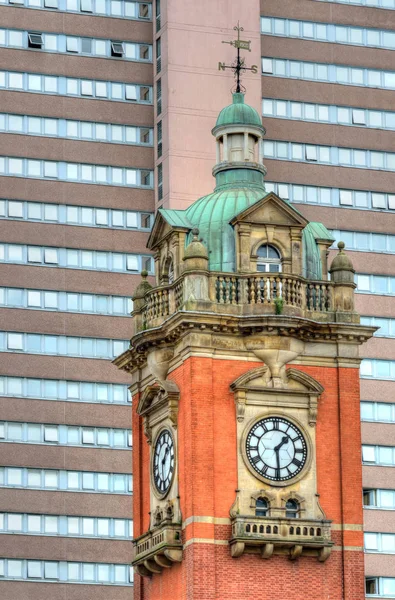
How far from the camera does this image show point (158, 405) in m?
76.2

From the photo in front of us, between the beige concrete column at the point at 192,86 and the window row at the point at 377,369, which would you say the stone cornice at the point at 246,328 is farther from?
the window row at the point at 377,369

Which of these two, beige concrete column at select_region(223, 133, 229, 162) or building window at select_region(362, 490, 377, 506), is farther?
building window at select_region(362, 490, 377, 506)

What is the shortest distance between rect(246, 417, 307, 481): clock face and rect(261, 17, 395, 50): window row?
75.4 metres

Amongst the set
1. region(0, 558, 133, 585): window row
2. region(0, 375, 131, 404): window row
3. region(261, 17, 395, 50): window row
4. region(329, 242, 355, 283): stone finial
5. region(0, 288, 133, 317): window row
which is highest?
region(261, 17, 395, 50): window row

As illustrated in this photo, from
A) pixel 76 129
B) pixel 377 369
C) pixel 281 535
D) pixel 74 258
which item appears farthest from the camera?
pixel 377 369

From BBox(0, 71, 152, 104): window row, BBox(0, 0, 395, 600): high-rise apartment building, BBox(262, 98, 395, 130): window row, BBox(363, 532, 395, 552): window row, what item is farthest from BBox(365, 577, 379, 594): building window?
BBox(0, 71, 152, 104): window row

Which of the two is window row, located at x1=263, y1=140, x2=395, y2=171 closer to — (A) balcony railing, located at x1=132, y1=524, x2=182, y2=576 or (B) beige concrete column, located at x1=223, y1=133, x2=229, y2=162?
(B) beige concrete column, located at x1=223, y1=133, x2=229, y2=162

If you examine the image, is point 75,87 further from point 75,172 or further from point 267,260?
point 267,260

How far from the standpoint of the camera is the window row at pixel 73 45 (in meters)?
142

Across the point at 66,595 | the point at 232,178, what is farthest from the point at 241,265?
the point at 66,595

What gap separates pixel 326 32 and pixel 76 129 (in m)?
18.2

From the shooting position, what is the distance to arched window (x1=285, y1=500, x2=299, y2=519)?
7344 cm

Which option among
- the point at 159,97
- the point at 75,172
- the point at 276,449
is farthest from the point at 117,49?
the point at 276,449

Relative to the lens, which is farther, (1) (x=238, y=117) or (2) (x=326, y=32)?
(2) (x=326, y=32)
